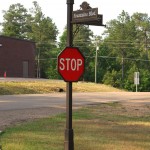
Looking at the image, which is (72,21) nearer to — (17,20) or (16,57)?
(16,57)

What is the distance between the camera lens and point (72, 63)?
295 inches

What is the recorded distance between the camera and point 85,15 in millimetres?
7617

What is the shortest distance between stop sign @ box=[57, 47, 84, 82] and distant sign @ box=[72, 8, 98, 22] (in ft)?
1.80

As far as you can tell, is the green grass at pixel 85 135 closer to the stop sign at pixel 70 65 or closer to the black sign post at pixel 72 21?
the black sign post at pixel 72 21

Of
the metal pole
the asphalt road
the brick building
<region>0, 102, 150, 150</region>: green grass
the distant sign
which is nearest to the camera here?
the distant sign

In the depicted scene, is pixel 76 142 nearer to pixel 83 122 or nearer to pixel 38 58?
pixel 83 122

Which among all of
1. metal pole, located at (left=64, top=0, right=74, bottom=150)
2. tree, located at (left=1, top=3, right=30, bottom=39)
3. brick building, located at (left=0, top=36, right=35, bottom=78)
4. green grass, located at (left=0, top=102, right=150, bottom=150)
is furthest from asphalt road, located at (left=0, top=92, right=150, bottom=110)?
tree, located at (left=1, top=3, right=30, bottom=39)

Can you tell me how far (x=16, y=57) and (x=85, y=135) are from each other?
49.2 meters

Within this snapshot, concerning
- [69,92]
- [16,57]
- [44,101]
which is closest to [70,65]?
[69,92]

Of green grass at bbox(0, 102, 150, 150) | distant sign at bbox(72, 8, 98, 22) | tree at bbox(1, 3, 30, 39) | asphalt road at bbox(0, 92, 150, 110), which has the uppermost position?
tree at bbox(1, 3, 30, 39)

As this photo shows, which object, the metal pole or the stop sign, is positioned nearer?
the stop sign

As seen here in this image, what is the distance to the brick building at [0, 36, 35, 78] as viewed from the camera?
185 feet

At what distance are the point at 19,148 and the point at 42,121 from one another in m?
4.67

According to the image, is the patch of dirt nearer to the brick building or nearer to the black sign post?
the black sign post
